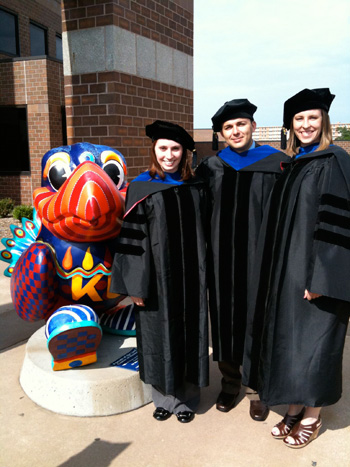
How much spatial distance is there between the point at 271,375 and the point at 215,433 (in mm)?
533

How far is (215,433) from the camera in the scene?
2.63 m

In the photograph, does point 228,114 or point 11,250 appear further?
point 11,250

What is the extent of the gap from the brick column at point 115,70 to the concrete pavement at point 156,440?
2486 millimetres

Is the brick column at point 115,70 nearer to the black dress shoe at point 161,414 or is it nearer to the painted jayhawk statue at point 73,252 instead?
the painted jayhawk statue at point 73,252

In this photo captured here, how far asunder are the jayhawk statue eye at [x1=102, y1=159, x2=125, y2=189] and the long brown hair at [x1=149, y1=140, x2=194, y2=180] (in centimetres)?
48

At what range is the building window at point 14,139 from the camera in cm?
1105

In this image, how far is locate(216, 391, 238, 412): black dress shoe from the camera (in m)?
2.88

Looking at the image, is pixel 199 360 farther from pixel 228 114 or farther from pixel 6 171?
pixel 6 171

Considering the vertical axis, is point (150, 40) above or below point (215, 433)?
above

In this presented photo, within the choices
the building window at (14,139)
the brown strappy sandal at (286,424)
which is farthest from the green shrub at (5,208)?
the brown strappy sandal at (286,424)

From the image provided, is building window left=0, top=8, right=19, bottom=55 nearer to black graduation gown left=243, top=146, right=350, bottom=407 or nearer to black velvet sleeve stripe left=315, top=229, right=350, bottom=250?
black graduation gown left=243, top=146, right=350, bottom=407

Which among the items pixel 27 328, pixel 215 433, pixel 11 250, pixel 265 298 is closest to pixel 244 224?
pixel 265 298

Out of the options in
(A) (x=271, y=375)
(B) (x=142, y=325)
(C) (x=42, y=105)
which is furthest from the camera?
(C) (x=42, y=105)

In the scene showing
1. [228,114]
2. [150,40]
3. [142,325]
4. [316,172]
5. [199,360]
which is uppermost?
[150,40]
